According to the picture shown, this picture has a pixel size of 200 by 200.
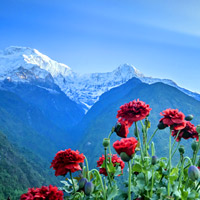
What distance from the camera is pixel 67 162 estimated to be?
284 centimetres

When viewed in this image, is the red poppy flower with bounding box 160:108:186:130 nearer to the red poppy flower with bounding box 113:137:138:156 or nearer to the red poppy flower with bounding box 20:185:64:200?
the red poppy flower with bounding box 113:137:138:156

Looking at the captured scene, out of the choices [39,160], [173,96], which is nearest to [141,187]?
[39,160]

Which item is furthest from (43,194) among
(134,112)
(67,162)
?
(134,112)

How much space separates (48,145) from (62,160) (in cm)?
19598

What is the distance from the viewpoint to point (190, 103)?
183 meters

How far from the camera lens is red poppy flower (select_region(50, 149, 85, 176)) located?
9.24ft

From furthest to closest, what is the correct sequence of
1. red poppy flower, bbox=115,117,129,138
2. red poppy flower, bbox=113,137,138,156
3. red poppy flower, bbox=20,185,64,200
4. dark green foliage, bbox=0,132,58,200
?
dark green foliage, bbox=0,132,58,200
red poppy flower, bbox=115,117,129,138
red poppy flower, bbox=20,185,64,200
red poppy flower, bbox=113,137,138,156

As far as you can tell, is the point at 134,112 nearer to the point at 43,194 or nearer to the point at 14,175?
the point at 43,194

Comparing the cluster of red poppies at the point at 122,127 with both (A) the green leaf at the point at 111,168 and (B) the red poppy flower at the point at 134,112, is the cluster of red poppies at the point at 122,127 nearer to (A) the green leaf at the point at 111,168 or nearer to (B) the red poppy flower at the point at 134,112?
(B) the red poppy flower at the point at 134,112

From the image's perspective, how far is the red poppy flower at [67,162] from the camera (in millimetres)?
2815

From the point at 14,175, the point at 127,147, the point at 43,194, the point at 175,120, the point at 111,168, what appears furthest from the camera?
the point at 14,175

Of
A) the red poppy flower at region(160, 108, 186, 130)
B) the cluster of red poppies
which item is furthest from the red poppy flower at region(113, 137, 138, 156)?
the red poppy flower at region(160, 108, 186, 130)

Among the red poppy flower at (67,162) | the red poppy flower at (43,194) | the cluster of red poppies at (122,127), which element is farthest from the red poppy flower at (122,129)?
the red poppy flower at (43,194)

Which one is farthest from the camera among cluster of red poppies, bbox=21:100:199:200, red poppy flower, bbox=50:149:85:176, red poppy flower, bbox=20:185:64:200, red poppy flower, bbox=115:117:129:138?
red poppy flower, bbox=115:117:129:138
